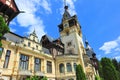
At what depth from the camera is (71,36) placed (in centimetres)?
4200

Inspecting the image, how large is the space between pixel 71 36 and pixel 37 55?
15.5 m

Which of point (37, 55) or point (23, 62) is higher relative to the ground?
point (37, 55)

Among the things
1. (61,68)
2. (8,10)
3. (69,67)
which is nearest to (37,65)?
(61,68)

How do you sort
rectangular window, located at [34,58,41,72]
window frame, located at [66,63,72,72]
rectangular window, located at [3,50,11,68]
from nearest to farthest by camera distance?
1. rectangular window, located at [3,50,11,68]
2. rectangular window, located at [34,58,41,72]
3. window frame, located at [66,63,72,72]

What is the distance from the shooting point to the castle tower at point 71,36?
1536 inches

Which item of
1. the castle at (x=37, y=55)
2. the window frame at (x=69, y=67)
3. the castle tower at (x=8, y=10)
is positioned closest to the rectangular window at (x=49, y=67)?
the castle at (x=37, y=55)

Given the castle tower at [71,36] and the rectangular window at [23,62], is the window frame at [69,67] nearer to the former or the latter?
→ the castle tower at [71,36]

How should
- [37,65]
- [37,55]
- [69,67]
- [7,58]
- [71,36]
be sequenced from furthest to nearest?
[71,36] < [69,67] < [37,55] < [37,65] < [7,58]

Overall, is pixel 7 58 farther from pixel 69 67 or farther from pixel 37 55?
pixel 69 67

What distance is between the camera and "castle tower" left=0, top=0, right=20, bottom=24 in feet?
73.7

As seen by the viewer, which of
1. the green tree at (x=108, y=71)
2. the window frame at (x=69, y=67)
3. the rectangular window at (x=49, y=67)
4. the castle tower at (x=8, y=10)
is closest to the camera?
the castle tower at (x=8, y=10)

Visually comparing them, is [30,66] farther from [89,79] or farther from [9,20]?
[89,79]

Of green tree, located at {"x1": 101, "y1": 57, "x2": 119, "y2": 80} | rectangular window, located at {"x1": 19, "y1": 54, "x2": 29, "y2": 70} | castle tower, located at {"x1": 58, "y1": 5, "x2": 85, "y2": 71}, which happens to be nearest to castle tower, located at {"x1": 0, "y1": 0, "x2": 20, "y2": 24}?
rectangular window, located at {"x1": 19, "y1": 54, "x2": 29, "y2": 70}

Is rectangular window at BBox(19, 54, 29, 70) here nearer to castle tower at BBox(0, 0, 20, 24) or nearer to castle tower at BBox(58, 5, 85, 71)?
castle tower at BBox(0, 0, 20, 24)
